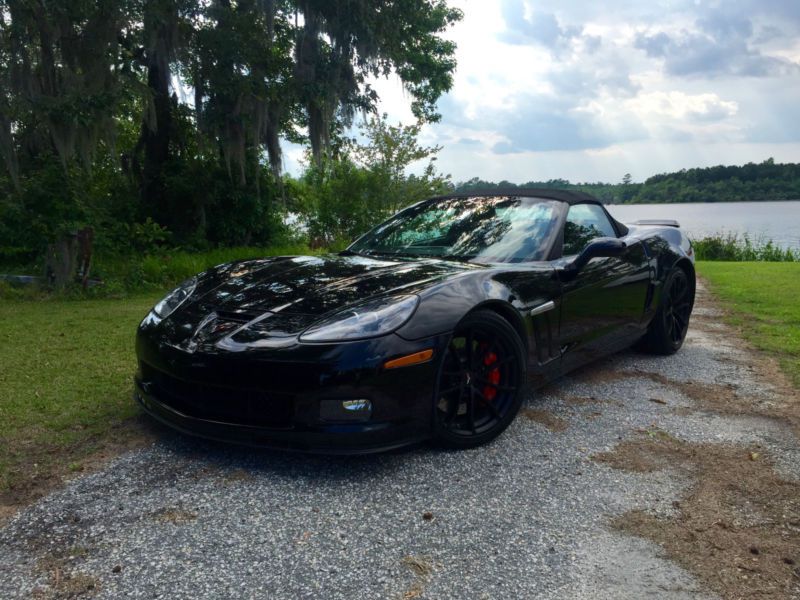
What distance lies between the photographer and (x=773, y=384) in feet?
14.6

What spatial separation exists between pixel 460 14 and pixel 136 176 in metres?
10.4

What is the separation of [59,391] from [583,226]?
133 inches

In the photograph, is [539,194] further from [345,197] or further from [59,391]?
[345,197]

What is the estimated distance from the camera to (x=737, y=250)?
1936 cm

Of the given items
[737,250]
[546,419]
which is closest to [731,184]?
[737,250]

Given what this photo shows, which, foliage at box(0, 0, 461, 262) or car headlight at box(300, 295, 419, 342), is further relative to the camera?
foliage at box(0, 0, 461, 262)

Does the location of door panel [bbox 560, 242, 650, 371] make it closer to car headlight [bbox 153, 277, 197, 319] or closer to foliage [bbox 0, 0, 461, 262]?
car headlight [bbox 153, 277, 197, 319]

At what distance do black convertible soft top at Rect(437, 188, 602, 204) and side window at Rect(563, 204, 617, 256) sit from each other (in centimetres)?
5

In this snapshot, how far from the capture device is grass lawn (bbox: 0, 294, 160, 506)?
9.70 feet

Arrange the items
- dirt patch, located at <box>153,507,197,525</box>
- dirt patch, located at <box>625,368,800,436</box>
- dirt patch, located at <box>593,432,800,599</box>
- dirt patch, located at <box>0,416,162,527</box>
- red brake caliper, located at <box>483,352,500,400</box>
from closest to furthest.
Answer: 1. dirt patch, located at <box>593,432,800,599</box>
2. dirt patch, located at <box>153,507,197,525</box>
3. dirt patch, located at <box>0,416,162,527</box>
4. red brake caliper, located at <box>483,352,500,400</box>
5. dirt patch, located at <box>625,368,800,436</box>

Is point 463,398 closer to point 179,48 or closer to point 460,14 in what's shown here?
point 179,48

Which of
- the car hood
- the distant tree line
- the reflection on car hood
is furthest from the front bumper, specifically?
the distant tree line

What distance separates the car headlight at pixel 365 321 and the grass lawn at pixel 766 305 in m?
2.98

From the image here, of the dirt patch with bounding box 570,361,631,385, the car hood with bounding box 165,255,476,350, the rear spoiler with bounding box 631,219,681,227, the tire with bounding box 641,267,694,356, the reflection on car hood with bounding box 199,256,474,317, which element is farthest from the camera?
the rear spoiler with bounding box 631,219,681,227
